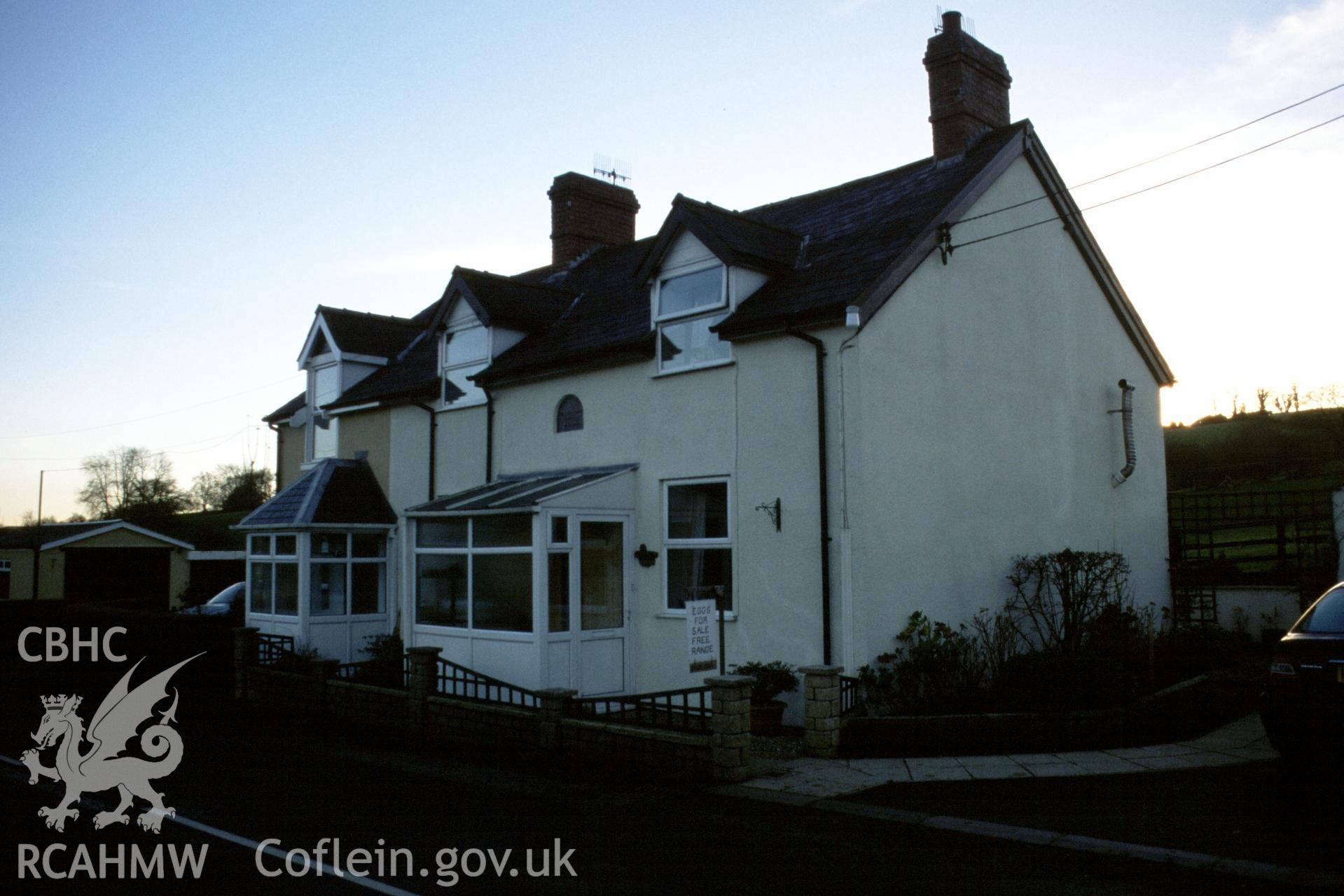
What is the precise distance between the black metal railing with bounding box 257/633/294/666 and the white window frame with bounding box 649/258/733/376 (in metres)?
8.54

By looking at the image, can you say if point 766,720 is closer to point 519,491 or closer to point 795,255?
point 519,491

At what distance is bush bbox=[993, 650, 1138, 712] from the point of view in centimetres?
1089

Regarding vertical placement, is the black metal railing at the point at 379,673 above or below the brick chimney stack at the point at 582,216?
below

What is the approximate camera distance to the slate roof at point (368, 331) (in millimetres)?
22109

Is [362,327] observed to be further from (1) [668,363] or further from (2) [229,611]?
(1) [668,363]

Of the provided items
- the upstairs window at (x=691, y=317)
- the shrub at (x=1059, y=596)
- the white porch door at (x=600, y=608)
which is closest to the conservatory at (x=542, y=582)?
the white porch door at (x=600, y=608)

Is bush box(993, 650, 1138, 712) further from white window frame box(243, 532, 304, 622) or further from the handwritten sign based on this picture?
white window frame box(243, 532, 304, 622)

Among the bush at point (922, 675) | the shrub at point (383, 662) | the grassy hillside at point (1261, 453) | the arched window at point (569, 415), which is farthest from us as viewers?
the grassy hillside at point (1261, 453)

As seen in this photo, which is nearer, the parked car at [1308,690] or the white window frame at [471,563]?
the parked car at [1308,690]

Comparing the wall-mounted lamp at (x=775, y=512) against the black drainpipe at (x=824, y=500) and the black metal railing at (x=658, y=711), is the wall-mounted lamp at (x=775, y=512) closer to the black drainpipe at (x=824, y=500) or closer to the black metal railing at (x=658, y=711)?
the black drainpipe at (x=824, y=500)

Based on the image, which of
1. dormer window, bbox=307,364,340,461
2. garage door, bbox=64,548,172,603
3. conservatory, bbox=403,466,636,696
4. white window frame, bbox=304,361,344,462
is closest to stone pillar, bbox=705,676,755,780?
conservatory, bbox=403,466,636,696

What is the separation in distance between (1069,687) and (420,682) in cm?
804

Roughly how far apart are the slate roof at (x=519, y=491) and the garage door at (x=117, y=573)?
108 ft

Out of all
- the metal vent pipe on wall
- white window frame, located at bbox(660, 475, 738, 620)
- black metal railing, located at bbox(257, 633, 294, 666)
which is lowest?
black metal railing, located at bbox(257, 633, 294, 666)
